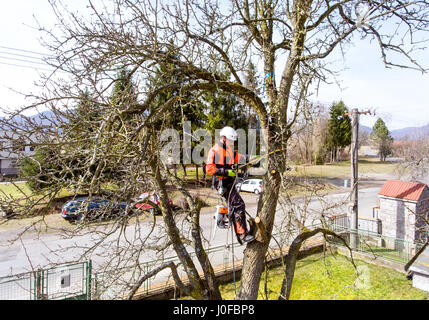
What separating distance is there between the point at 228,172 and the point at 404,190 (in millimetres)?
12208

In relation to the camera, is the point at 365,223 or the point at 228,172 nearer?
the point at 228,172

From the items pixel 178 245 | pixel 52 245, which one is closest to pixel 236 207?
pixel 178 245

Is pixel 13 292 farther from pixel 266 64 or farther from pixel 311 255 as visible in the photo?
pixel 311 255

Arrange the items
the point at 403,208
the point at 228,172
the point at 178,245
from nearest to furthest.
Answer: the point at 228,172, the point at 178,245, the point at 403,208

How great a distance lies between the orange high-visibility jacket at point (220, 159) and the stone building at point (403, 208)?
37.5 feet

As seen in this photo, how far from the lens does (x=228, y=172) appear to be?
420cm

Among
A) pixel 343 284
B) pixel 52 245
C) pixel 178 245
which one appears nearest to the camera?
pixel 178 245

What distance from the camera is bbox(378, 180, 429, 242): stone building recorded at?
1197cm

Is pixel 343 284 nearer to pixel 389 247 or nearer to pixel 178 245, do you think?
pixel 389 247

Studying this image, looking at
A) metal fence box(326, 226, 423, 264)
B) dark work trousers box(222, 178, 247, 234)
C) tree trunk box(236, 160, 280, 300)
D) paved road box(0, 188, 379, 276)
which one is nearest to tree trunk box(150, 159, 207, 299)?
tree trunk box(236, 160, 280, 300)

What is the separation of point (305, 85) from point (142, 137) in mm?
2649

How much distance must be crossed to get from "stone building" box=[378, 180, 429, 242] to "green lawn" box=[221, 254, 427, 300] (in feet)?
9.99

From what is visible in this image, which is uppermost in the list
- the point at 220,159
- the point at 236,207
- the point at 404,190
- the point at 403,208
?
the point at 220,159
